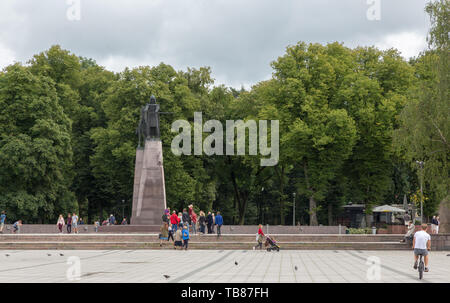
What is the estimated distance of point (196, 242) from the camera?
32375 mm

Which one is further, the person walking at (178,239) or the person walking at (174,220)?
the person walking at (174,220)

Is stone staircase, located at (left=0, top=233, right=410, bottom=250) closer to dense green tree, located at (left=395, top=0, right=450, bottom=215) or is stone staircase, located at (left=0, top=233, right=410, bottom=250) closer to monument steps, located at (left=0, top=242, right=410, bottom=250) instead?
monument steps, located at (left=0, top=242, right=410, bottom=250)

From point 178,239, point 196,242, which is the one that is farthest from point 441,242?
point 178,239

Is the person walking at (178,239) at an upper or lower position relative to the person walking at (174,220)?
lower

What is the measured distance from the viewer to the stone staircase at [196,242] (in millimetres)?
31375

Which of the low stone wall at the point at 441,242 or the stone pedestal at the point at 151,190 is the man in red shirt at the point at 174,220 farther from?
the low stone wall at the point at 441,242

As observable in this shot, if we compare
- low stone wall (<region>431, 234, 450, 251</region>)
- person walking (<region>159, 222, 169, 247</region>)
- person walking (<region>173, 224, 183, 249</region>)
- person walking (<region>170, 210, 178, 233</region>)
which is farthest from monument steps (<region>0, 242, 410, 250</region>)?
person walking (<region>173, 224, 183, 249</region>)

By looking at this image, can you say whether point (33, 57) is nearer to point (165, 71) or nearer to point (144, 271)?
point (165, 71)

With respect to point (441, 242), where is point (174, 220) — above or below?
above

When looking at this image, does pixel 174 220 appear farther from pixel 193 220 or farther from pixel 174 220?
pixel 193 220

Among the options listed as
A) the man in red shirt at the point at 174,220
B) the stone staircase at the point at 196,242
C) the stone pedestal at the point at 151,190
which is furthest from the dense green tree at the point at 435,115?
the stone pedestal at the point at 151,190

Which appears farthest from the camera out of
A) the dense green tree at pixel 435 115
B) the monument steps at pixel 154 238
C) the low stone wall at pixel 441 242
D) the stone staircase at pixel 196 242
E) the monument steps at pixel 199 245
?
the monument steps at pixel 154 238

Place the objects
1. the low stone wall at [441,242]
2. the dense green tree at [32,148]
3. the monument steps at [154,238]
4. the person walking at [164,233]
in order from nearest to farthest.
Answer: the low stone wall at [441,242] → the person walking at [164,233] → the monument steps at [154,238] → the dense green tree at [32,148]
